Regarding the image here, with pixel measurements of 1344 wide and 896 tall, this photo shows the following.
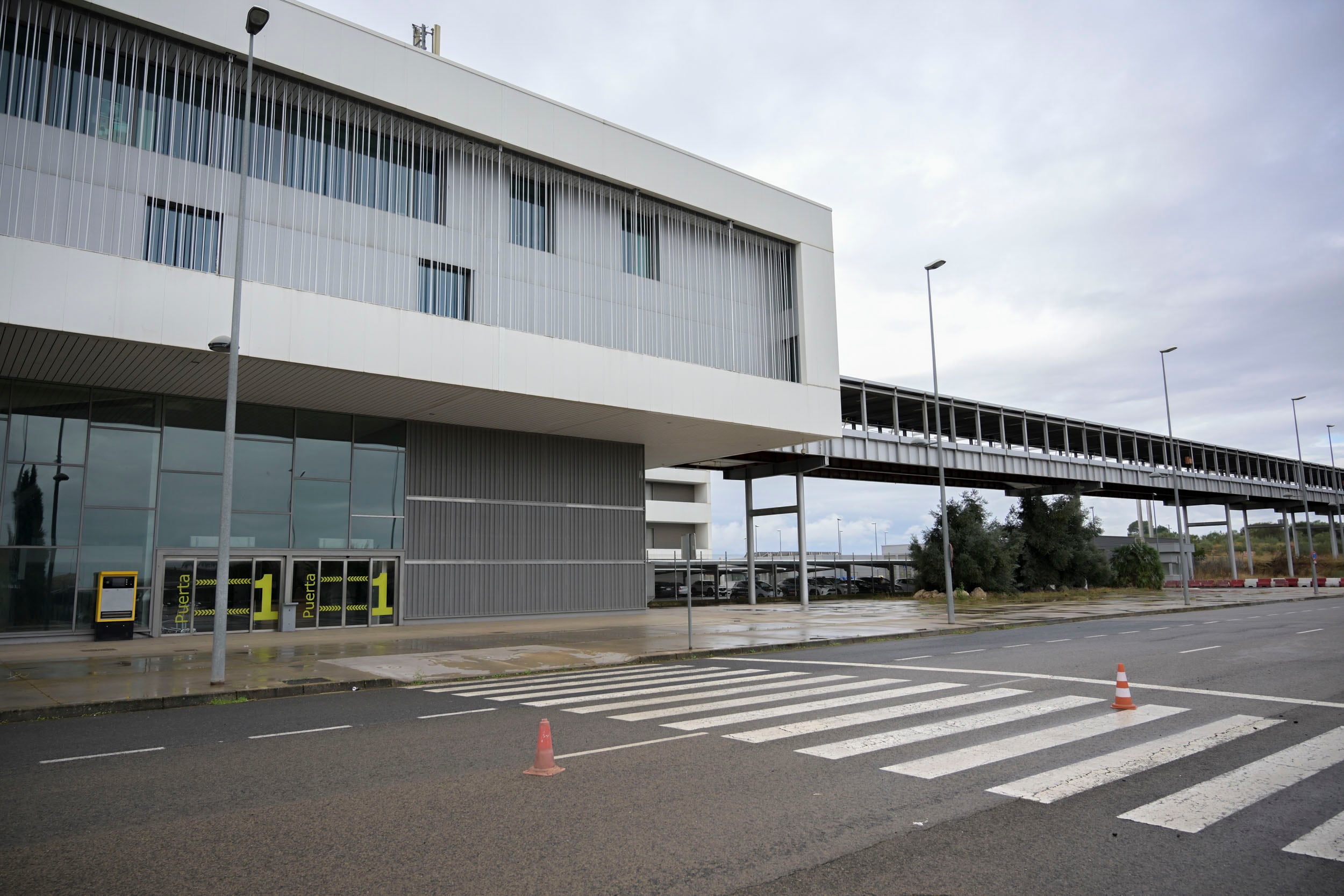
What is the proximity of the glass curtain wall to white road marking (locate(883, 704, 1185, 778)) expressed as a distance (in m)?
23.1

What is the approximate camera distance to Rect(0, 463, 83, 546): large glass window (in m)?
21.8

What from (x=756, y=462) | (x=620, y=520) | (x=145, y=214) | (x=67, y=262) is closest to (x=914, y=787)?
(x=67, y=262)

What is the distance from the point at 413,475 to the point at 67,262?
39.5ft

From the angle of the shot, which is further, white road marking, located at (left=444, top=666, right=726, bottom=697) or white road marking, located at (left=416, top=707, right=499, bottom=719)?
white road marking, located at (left=444, top=666, right=726, bottom=697)

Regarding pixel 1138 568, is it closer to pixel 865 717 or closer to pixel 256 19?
pixel 865 717

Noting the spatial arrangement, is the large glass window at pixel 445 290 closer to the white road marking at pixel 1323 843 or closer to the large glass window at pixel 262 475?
the large glass window at pixel 262 475

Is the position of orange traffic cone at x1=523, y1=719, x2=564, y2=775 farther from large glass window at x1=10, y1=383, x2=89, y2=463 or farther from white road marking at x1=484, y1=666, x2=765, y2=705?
large glass window at x1=10, y1=383, x2=89, y2=463

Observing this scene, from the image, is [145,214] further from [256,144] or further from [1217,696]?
[1217,696]

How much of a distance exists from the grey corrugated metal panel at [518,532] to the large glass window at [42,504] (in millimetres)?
9172

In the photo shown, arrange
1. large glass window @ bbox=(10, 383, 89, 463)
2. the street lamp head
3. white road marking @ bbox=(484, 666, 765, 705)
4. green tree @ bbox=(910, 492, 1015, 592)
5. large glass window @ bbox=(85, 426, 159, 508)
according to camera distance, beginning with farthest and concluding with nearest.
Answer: green tree @ bbox=(910, 492, 1015, 592) → large glass window @ bbox=(85, 426, 159, 508) → large glass window @ bbox=(10, 383, 89, 463) → the street lamp head → white road marking @ bbox=(484, 666, 765, 705)

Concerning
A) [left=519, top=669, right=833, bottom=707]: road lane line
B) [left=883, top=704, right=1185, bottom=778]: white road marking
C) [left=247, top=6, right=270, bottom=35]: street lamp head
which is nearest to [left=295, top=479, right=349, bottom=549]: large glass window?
[left=247, top=6, right=270, bottom=35]: street lamp head

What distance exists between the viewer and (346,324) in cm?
2233

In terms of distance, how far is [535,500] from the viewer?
103ft

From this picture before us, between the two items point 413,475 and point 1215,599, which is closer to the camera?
point 413,475
